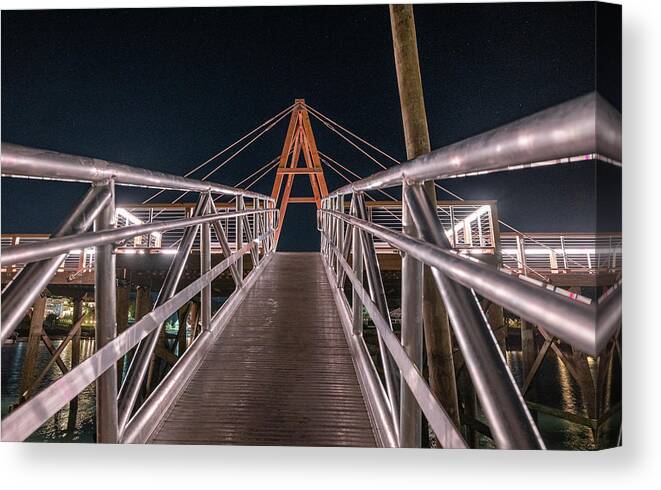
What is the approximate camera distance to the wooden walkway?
1721 millimetres

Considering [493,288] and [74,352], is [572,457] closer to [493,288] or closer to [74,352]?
[493,288]

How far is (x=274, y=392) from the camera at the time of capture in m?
1.93

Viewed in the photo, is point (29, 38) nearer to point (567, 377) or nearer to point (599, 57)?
point (599, 57)

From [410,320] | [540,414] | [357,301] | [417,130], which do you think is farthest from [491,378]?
[540,414]

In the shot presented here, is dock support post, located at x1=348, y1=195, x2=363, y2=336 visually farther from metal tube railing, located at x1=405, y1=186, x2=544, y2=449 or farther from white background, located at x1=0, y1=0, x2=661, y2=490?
metal tube railing, located at x1=405, y1=186, x2=544, y2=449

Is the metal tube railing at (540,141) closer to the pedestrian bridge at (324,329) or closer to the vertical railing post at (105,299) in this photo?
the pedestrian bridge at (324,329)

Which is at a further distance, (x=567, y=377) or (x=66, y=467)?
(x=567, y=377)

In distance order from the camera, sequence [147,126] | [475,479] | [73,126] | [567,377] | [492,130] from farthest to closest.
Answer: [567,377], [147,126], [73,126], [475,479], [492,130]

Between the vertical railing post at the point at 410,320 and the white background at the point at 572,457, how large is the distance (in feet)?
1.93

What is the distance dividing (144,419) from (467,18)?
85.4 inches

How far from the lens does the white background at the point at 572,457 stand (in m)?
1.90

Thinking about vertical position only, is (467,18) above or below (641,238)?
above

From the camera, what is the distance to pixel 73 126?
140 inches

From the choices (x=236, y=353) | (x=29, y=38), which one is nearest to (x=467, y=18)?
(x=236, y=353)
